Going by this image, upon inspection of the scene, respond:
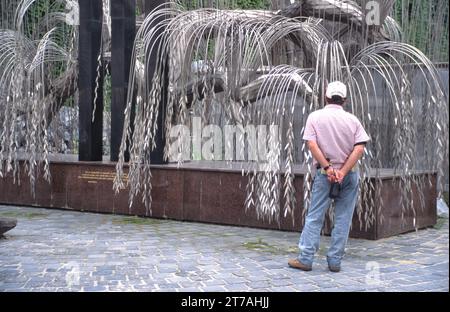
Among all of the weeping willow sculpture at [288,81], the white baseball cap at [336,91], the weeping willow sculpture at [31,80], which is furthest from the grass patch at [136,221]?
the white baseball cap at [336,91]

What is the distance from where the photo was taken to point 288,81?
678 centimetres

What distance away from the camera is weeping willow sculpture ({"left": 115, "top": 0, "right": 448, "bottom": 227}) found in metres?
6.56

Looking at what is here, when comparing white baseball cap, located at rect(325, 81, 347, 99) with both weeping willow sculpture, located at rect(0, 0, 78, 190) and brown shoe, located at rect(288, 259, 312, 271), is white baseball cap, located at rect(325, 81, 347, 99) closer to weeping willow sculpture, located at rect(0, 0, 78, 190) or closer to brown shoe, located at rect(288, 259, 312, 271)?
brown shoe, located at rect(288, 259, 312, 271)

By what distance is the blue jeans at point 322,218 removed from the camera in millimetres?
5617

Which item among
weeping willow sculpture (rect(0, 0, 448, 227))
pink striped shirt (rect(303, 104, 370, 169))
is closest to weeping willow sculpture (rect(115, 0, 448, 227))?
weeping willow sculpture (rect(0, 0, 448, 227))

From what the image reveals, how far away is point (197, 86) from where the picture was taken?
8.09 metres

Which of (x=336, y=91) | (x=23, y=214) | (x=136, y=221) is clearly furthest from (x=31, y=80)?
(x=336, y=91)

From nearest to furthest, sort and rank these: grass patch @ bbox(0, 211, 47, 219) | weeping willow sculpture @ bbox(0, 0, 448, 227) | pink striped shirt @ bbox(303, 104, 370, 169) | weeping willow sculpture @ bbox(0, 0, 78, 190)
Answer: pink striped shirt @ bbox(303, 104, 370, 169) < weeping willow sculpture @ bbox(0, 0, 448, 227) < grass patch @ bbox(0, 211, 47, 219) < weeping willow sculpture @ bbox(0, 0, 78, 190)

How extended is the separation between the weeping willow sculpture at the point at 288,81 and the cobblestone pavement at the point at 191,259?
465 millimetres

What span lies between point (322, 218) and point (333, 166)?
18.3 inches

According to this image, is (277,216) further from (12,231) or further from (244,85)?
(12,231)

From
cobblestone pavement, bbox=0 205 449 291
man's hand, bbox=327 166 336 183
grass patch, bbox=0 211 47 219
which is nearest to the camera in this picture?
cobblestone pavement, bbox=0 205 449 291

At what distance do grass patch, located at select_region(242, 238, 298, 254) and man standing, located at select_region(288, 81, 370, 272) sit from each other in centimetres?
73
